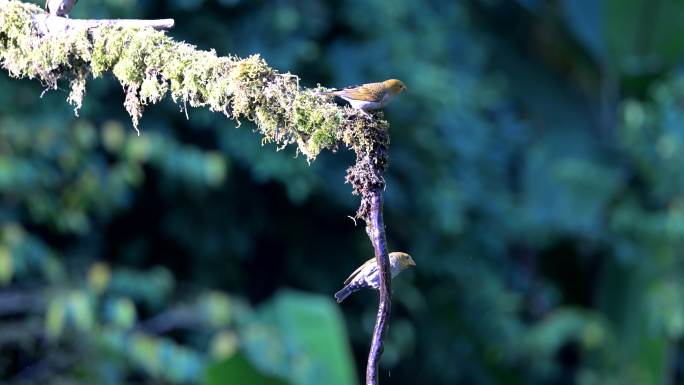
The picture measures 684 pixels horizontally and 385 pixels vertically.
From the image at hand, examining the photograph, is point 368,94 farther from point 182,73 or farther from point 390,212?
point 390,212

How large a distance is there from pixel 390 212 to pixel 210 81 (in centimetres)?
600

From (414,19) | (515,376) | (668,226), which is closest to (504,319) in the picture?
(515,376)

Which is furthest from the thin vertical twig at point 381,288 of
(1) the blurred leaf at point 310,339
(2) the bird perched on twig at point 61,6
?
(1) the blurred leaf at point 310,339

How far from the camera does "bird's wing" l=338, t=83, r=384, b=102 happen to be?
2.22m

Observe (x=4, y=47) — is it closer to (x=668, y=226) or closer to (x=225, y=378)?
(x=225, y=378)

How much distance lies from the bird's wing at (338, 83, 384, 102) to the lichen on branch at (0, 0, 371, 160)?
24 centimetres

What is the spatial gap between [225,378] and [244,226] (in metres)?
3.00

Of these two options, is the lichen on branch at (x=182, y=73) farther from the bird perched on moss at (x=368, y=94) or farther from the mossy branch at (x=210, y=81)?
the bird perched on moss at (x=368, y=94)

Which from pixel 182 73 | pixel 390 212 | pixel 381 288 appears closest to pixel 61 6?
pixel 182 73

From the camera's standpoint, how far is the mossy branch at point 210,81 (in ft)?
5.63

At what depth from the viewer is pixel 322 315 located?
6.13 metres

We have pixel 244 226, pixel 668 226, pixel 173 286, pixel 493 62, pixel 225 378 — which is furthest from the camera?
pixel 493 62

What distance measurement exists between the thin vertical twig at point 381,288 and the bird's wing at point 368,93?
0.64 metres

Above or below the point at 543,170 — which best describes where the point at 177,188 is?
below
